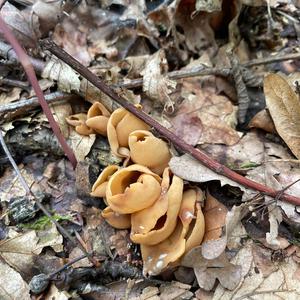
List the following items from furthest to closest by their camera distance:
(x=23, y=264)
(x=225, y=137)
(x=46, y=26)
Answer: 1. (x=46, y=26)
2. (x=225, y=137)
3. (x=23, y=264)

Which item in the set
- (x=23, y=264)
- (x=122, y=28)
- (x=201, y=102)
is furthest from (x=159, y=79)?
(x=23, y=264)

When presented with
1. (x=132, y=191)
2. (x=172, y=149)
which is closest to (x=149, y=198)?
(x=132, y=191)

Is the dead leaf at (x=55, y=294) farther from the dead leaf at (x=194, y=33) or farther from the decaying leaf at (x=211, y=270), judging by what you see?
the dead leaf at (x=194, y=33)

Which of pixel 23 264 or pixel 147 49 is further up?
pixel 147 49

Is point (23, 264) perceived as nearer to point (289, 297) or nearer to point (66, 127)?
point (66, 127)

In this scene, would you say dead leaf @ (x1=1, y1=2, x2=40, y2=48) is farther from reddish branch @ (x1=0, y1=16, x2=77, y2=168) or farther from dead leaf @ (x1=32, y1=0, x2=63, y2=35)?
reddish branch @ (x1=0, y1=16, x2=77, y2=168)

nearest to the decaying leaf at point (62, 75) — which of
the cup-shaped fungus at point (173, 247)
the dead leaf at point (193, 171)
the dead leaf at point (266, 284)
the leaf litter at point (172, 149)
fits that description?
the leaf litter at point (172, 149)

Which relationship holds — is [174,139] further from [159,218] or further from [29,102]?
[29,102]
